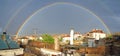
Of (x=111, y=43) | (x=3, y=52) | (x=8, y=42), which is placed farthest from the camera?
(x=111, y=43)

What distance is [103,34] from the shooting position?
6512 centimetres

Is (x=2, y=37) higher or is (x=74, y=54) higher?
(x=2, y=37)

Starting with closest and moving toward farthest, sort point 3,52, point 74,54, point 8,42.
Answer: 1. point 3,52
2. point 8,42
3. point 74,54

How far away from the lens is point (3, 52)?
19.8 metres

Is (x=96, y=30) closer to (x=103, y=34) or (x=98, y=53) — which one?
(x=103, y=34)

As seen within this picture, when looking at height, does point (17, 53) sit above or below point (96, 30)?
below

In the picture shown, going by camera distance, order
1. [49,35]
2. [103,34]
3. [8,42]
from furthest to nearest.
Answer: [49,35]
[103,34]
[8,42]

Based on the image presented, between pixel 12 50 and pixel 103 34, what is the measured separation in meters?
46.6

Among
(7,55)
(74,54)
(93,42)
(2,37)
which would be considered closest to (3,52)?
(7,55)

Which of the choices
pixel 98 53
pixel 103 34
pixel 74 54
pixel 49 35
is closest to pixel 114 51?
pixel 98 53

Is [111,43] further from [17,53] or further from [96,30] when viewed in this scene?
[96,30]

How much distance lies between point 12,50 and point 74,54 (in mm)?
8571

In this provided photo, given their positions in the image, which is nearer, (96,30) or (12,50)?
(12,50)

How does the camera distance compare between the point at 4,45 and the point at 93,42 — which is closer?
the point at 4,45
